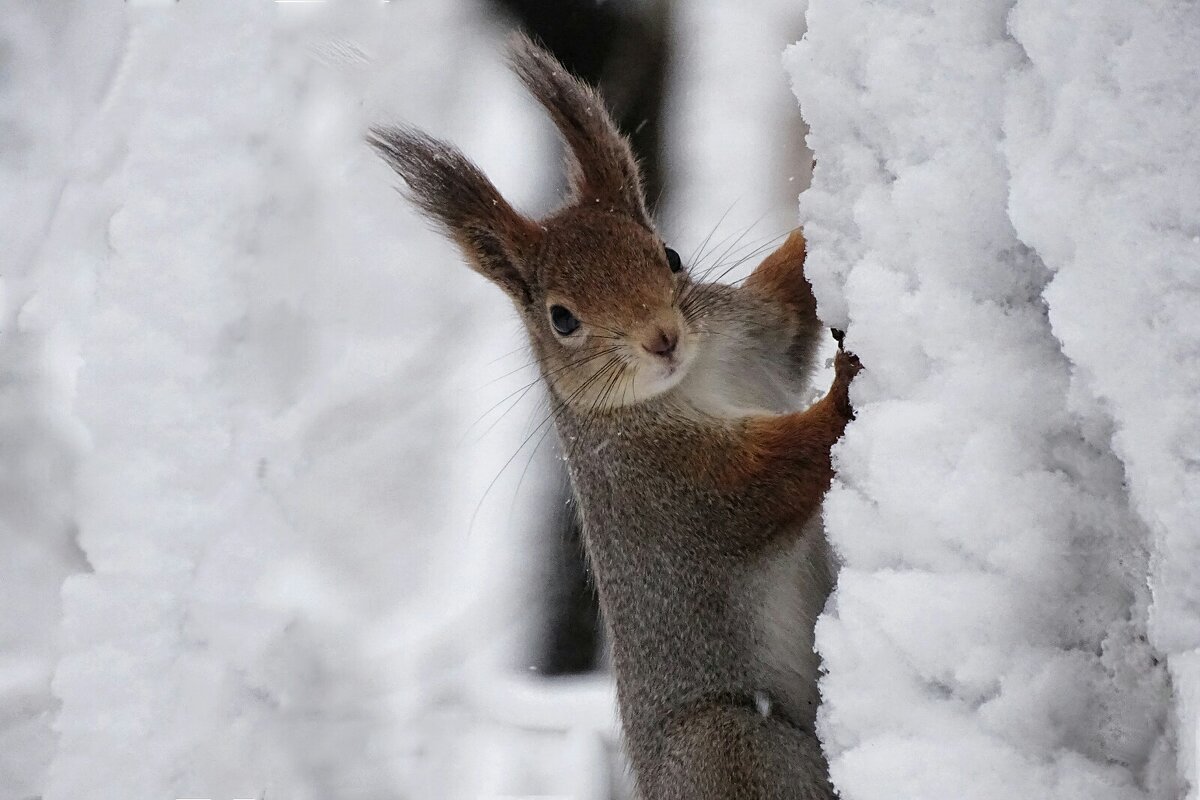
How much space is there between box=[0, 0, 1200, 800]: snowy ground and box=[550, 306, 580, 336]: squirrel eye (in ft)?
1.70

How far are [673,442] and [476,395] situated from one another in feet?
4.51

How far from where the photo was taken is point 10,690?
7.00ft

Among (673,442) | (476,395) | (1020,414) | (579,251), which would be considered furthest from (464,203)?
(476,395)

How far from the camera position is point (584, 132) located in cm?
145

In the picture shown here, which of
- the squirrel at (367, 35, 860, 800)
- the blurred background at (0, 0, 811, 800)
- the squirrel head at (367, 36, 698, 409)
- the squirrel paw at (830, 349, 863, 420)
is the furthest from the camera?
the blurred background at (0, 0, 811, 800)

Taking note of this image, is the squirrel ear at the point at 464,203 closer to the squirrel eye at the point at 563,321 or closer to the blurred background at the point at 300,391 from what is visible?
the squirrel eye at the point at 563,321

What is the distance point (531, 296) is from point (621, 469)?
11.9 inches

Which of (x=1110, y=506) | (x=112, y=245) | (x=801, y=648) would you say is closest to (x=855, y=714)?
(x=1110, y=506)

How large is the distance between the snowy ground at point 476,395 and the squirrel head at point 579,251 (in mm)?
329

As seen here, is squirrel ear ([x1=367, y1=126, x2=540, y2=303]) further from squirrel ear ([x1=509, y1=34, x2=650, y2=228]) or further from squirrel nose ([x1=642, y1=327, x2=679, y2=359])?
squirrel nose ([x1=642, y1=327, x2=679, y2=359])

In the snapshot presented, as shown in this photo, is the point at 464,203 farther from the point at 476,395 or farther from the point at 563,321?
the point at 476,395

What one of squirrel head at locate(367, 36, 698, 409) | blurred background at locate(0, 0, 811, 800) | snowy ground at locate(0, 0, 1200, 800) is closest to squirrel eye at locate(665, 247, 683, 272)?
squirrel head at locate(367, 36, 698, 409)

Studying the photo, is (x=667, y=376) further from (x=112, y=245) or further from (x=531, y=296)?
(x=112, y=245)

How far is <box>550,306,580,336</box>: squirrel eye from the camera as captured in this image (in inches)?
56.2
